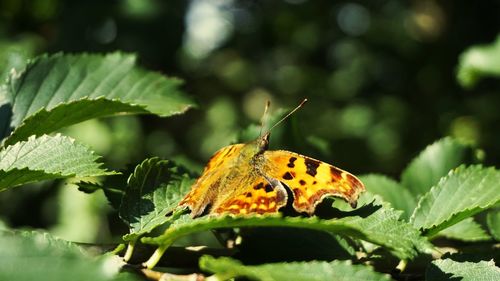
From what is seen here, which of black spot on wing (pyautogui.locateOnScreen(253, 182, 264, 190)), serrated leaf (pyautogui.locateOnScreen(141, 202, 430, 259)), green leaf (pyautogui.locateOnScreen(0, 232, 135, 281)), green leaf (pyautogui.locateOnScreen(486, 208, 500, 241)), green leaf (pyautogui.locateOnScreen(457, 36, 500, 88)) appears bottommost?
green leaf (pyautogui.locateOnScreen(0, 232, 135, 281))

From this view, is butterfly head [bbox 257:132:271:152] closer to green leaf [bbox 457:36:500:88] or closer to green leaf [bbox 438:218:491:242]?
green leaf [bbox 438:218:491:242]

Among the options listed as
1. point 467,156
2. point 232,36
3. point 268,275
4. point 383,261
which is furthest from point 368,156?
point 268,275

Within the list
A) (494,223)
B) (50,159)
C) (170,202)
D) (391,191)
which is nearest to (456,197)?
(494,223)

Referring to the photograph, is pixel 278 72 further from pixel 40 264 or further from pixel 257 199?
pixel 40 264

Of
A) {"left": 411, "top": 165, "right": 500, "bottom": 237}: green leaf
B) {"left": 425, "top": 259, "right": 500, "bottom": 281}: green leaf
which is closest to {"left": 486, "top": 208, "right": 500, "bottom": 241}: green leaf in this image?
{"left": 411, "top": 165, "right": 500, "bottom": 237}: green leaf

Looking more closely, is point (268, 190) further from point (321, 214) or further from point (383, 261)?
point (383, 261)
